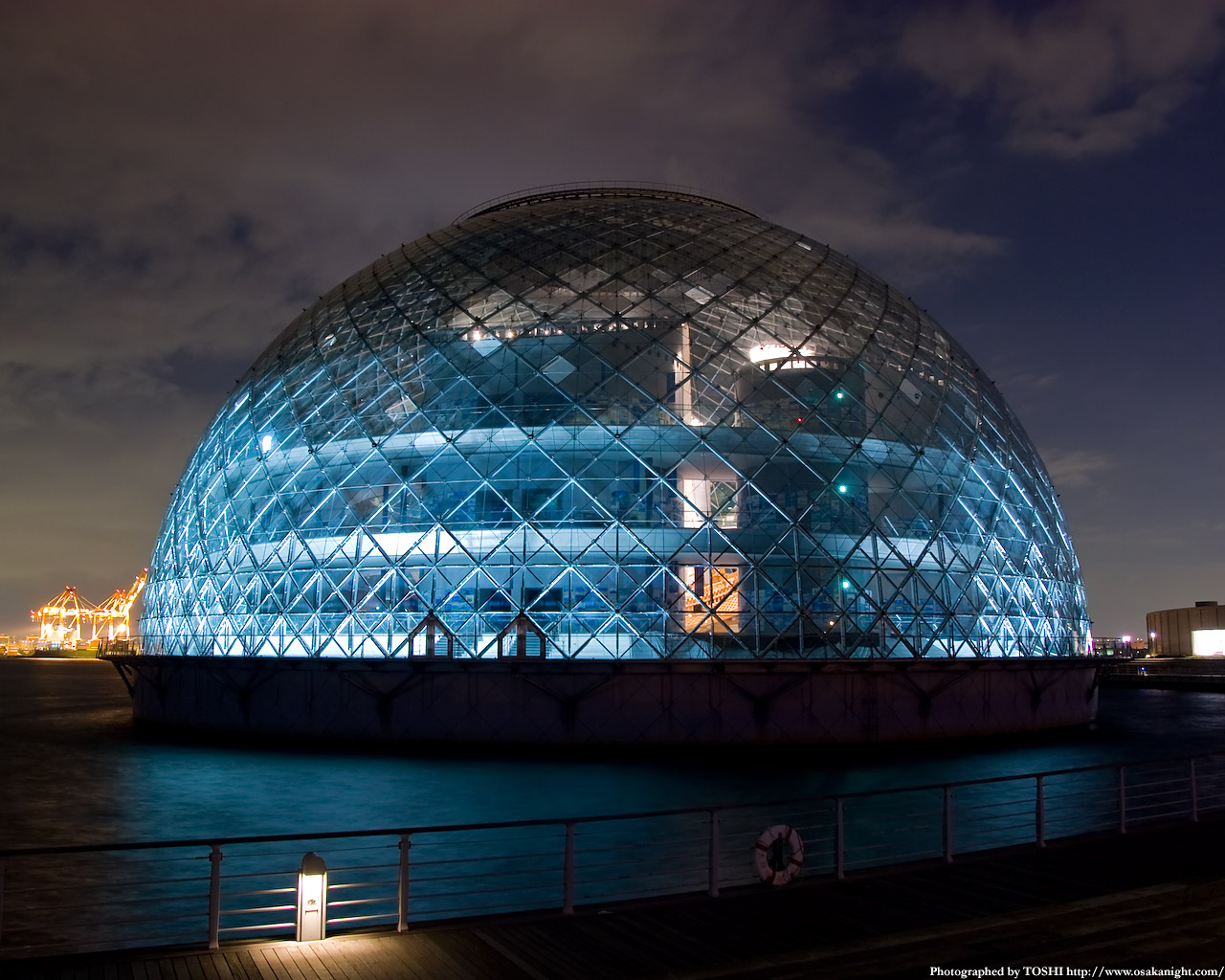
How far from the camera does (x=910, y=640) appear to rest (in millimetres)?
→ 29234

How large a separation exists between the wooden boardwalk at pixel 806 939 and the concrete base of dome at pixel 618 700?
1543 cm

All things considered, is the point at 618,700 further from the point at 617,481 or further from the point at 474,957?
the point at 474,957

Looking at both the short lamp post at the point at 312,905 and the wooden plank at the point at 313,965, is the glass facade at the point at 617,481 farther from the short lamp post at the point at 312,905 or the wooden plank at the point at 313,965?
the wooden plank at the point at 313,965

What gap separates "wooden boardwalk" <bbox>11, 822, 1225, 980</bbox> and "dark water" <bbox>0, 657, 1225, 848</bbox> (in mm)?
8621

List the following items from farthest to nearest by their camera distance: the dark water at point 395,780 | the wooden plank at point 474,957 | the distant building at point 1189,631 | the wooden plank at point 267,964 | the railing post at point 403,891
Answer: the distant building at point 1189,631 < the dark water at point 395,780 < the railing post at point 403,891 < the wooden plank at point 474,957 < the wooden plank at point 267,964

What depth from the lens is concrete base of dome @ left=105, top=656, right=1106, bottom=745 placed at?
27016 mm

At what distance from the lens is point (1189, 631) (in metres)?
96.3

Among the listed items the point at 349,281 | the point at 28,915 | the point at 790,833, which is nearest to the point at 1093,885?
the point at 790,833

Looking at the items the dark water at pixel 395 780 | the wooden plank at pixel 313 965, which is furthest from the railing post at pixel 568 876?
the dark water at pixel 395 780

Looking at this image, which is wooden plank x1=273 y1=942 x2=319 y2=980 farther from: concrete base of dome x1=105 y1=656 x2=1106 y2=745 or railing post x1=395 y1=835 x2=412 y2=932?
concrete base of dome x1=105 y1=656 x2=1106 y2=745

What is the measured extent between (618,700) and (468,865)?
1295 cm

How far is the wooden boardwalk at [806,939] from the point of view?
8547mm

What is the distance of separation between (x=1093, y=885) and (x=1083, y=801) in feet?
30.6

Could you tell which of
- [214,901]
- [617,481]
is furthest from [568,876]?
[617,481]
